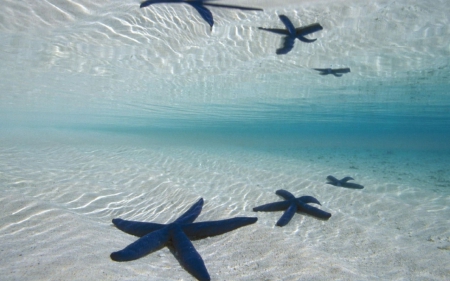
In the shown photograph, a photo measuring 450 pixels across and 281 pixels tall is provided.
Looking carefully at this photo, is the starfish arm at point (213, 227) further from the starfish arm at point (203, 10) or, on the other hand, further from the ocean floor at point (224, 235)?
the starfish arm at point (203, 10)

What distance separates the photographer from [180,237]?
3.28m

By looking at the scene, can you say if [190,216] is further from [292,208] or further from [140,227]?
[292,208]

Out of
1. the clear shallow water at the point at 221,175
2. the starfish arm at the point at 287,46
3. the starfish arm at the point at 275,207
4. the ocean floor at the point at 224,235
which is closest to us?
the ocean floor at the point at 224,235

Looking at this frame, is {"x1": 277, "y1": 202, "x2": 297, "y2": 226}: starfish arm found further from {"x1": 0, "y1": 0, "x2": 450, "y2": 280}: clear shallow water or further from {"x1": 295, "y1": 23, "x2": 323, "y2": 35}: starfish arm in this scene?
{"x1": 295, "y1": 23, "x2": 323, "y2": 35}: starfish arm

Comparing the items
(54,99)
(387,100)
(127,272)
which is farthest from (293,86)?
(54,99)

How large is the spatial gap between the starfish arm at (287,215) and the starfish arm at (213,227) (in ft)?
4.96

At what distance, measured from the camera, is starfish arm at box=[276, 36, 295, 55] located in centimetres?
926

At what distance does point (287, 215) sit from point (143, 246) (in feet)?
10.3

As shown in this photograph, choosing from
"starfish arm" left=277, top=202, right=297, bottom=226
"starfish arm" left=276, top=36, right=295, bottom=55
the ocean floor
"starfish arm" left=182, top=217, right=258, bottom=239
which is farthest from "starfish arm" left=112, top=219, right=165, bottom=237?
"starfish arm" left=276, top=36, right=295, bottom=55

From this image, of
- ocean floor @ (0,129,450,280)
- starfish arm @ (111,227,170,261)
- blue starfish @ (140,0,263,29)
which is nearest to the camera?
starfish arm @ (111,227,170,261)

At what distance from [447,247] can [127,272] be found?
565 centimetres

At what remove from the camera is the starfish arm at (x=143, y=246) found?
2.70 meters

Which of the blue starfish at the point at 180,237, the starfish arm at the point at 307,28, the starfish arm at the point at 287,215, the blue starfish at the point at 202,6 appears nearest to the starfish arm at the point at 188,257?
the blue starfish at the point at 180,237

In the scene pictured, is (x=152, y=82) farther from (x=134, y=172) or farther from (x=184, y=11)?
(x=184, y=11)
